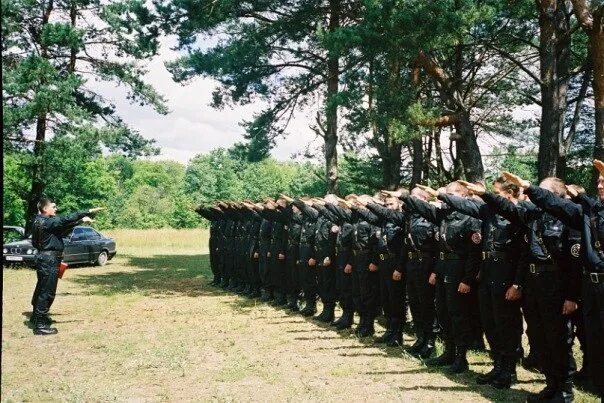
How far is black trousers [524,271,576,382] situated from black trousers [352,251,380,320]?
338 cm

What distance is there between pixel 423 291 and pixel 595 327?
280 centimetres

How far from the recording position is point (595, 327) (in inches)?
190

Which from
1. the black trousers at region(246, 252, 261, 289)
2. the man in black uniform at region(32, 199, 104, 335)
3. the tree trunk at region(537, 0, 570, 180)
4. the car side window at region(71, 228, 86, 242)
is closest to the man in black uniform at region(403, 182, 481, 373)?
the man in black uniform at region(32, 199, 104, 335)

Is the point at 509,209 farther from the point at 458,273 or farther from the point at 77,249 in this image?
the point at 77,249

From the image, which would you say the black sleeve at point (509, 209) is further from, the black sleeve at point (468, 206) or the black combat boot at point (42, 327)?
the black combat boot at point (42, 327)

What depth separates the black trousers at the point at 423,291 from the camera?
7465 millimetres

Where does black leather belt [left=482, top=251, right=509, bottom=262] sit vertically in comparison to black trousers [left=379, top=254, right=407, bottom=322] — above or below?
above

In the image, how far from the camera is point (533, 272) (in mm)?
5590

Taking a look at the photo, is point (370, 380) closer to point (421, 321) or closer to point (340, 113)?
point (421, 321)

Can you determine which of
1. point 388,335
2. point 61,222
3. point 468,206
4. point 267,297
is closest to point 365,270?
point 388,335

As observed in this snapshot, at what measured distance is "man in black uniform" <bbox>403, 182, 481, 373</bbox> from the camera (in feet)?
22.1

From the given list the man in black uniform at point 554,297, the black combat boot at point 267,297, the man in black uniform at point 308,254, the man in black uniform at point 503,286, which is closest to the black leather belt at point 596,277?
the man in black uniform at point 554,297

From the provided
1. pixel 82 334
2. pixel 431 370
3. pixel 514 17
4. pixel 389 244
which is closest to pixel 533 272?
pixel 431 370

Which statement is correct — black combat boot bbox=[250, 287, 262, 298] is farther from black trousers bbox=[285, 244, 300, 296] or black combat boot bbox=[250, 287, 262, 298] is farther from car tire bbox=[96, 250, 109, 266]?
car tire bbox=[96, 250, 109, 266]
